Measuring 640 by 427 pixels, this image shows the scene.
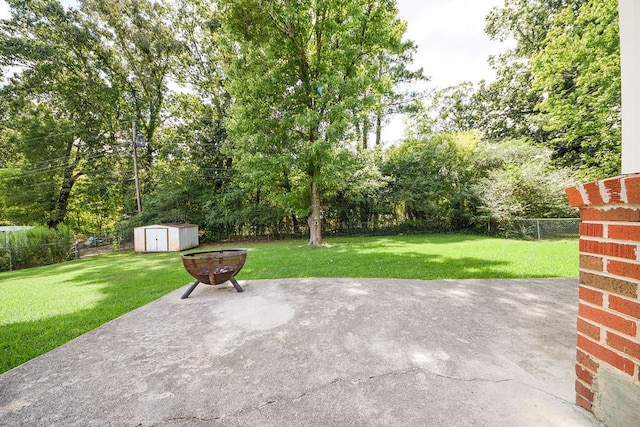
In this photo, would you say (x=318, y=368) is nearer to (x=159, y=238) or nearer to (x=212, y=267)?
(x=212, y=267)

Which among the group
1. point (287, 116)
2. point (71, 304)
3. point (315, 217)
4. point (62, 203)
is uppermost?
point (287, 116)

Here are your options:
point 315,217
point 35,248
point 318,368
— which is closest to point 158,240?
point 35,248

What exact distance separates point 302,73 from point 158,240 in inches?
439

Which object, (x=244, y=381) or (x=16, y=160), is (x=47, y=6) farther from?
(x=244, y=381)

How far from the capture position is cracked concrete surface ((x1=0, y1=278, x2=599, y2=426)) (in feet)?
5.49

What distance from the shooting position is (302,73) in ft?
→ 39.6

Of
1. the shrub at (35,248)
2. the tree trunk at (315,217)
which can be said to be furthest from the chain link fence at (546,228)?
the shrub at (35,248)

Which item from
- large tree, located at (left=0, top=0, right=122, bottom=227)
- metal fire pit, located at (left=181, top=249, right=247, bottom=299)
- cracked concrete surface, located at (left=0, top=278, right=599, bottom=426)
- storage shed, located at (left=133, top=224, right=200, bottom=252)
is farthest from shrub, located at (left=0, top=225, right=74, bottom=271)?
cracked concrete surface, located at (left=0, top=278, right=599, bottom=426)

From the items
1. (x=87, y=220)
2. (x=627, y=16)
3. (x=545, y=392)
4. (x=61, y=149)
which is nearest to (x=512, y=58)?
(x=627, y=16)

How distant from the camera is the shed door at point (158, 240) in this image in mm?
13758

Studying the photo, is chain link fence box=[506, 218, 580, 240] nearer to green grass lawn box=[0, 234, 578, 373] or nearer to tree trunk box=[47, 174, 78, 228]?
green grass lawn box=[0, 234, 578, 373]

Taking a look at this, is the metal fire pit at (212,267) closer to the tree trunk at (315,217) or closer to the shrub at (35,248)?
the tree trunk at (315,217)

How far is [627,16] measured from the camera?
1633 mm

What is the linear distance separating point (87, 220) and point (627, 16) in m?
34.6
